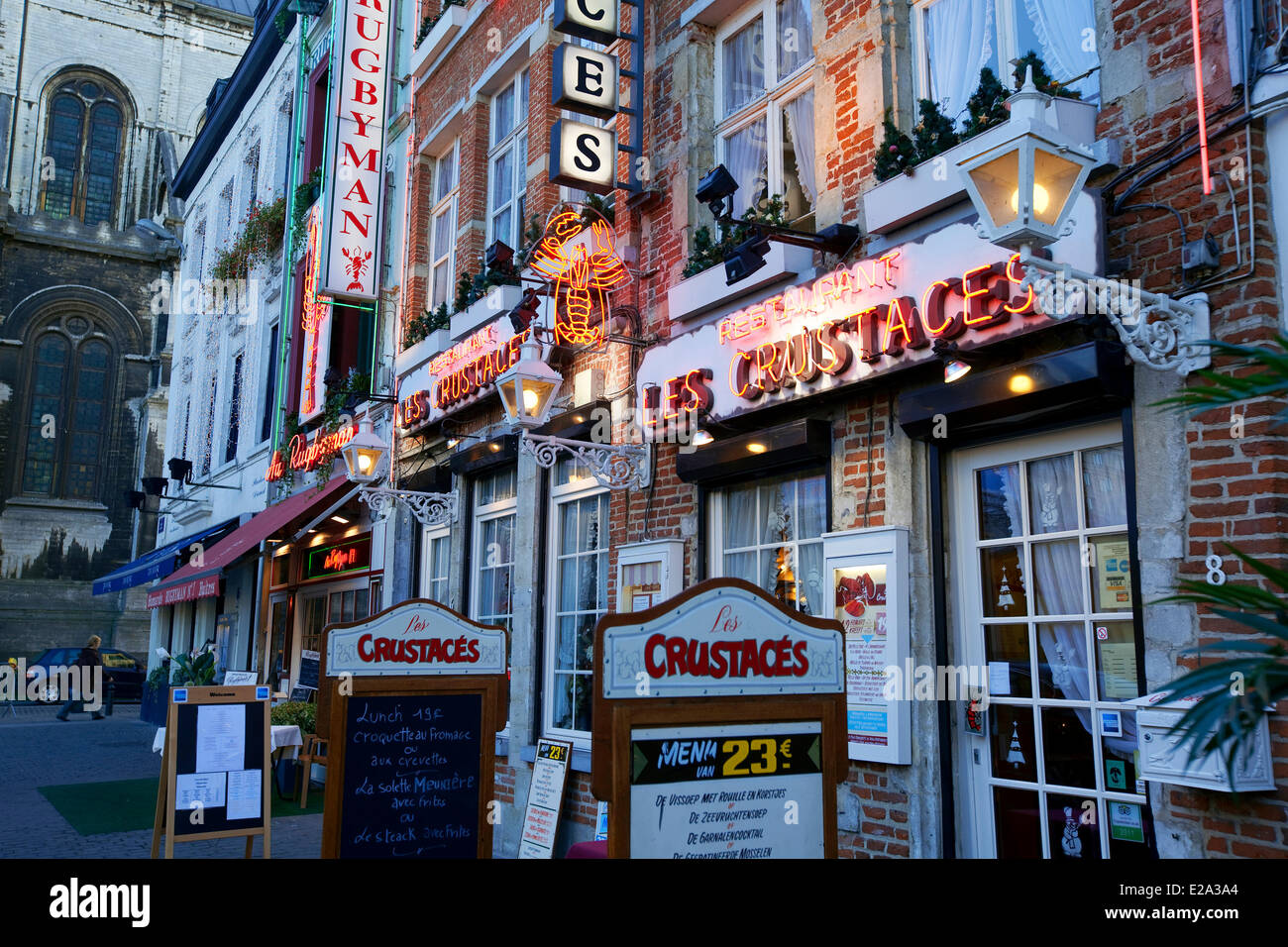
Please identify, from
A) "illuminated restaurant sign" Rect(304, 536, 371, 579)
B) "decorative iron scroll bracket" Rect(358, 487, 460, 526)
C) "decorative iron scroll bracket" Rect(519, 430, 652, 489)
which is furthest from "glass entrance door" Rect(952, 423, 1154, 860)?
"illuminated restaurant sign" Rect(304, 536, 371, 579)

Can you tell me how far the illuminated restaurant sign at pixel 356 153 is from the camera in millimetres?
12438

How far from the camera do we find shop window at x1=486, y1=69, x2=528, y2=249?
10.5 metres

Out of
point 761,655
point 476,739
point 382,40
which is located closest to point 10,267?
point 382,40

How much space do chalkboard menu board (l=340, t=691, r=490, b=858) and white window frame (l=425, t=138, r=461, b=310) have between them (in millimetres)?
6713

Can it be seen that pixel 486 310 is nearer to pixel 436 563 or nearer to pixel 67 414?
pixel 436 563

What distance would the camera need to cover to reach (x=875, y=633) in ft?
18.1

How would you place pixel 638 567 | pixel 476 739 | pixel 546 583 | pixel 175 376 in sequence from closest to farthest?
pixel 476 739 → pixel 638 567 → pixel 546 583 → pixel 175 376

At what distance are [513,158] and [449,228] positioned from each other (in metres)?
1.64

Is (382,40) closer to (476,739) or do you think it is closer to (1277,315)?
(476,739)

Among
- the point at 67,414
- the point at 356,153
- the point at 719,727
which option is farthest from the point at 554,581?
the point at 67,414

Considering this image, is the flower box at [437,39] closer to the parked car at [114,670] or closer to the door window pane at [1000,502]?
the door window pane at [1000,502]

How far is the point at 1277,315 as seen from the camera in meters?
4.11
